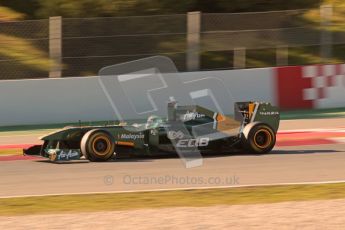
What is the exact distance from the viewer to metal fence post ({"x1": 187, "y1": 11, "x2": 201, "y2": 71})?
17.3m

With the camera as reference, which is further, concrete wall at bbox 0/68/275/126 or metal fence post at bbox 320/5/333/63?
metal fence post at bbox 320/5/333/63

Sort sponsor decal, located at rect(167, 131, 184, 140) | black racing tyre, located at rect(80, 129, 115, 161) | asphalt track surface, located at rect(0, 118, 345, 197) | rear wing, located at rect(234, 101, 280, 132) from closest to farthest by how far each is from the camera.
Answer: asphalt track surface, located at rect(0, 118, 345, 197) < black racing tyre, located at rect(80, 129, 115, 161) < sponsor decal, located at rect(167, 131, 184, 140) < rear wing, located at rect(234, 101, 280, 132)

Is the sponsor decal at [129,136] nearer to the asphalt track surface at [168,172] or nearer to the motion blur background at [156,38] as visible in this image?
the asphalt track surface at [168,172]

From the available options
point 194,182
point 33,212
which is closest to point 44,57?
point 194,182

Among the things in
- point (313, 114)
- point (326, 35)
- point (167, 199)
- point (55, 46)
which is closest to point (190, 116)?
point (167, 199)

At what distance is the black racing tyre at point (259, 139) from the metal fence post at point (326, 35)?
8264 millimetres

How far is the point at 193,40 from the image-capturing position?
17.4m

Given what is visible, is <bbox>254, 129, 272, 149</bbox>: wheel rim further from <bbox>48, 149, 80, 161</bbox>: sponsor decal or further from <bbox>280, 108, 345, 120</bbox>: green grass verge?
<bbox>280, 108, 345, 120</bbox>: green grass verge

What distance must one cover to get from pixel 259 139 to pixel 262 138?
0.06 m

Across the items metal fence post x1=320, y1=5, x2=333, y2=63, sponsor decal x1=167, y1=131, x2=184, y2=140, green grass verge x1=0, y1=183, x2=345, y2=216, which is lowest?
green grass verge x1=0, y1=183, x2=345, y2=216

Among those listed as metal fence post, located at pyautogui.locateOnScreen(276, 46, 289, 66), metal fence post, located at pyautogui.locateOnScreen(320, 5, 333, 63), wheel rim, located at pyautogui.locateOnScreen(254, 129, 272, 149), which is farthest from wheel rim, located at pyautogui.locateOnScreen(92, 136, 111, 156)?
metal fence post, located at pyautogui.locateOnScreen(320, 5, 333, 63)

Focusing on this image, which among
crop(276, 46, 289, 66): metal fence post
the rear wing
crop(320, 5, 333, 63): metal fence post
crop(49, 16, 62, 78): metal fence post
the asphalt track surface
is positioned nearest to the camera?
the asphalt track surface

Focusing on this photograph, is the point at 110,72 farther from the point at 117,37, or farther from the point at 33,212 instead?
the point at 33,212

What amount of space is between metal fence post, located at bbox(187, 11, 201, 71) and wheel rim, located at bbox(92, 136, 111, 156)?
762 cm
